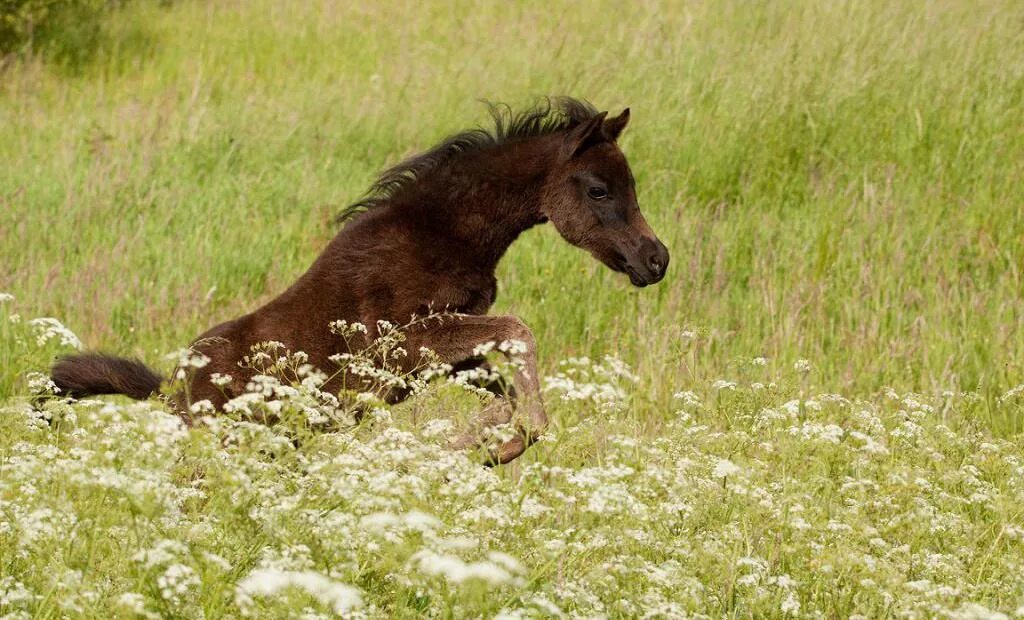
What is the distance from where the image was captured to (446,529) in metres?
3.60

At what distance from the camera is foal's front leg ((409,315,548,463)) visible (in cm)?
502

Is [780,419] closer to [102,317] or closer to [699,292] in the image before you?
[699,292]

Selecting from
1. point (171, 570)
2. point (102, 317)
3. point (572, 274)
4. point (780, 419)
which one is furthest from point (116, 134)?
point (171, 570)

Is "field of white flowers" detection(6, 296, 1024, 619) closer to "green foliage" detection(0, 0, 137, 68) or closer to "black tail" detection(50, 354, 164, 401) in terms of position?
"black tail" detection(50, 354, 164, 401)

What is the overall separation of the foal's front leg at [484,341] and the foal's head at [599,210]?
720mm

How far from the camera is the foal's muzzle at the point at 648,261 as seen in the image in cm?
584

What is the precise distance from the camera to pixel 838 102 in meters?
10.9

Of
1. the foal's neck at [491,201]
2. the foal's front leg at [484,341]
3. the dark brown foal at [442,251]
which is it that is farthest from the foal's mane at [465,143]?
the foal's front leg at [484,341]

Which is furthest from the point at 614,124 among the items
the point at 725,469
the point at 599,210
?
the point at 725,469

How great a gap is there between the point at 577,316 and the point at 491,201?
2.32m

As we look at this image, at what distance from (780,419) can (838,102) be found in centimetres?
660

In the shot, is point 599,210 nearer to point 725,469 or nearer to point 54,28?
point 725,469

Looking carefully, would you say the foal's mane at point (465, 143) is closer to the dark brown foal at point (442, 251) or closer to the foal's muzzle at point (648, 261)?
the dark brown foal at point (442, 251)

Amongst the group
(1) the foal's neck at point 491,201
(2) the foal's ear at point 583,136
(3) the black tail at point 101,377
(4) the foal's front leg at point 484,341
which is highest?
(2) the foal's ear at point 583,136
